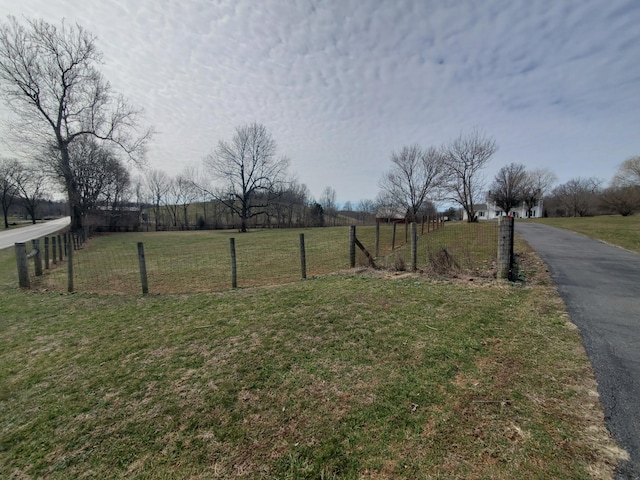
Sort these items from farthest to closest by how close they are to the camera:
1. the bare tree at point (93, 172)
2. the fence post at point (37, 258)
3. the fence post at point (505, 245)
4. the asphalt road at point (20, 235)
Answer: the bare tree at point (93, 172)
the asphalt road at point (20, 235)
the fence post at point (37, 258)
the fence post at point (505, 245)

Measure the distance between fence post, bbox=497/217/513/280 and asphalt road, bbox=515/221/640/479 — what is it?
938mm

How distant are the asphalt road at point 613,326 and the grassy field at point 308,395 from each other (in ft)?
0.38

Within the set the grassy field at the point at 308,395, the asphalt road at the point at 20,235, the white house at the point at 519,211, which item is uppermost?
the white house at the point at 519,211

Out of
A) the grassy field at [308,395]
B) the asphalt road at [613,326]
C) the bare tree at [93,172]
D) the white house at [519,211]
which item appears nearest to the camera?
the grassy field at [308,395]

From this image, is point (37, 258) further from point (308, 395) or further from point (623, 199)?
point (623, 199)

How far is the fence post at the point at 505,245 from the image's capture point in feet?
19.4

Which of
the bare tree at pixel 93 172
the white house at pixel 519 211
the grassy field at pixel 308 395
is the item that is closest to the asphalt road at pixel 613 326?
the grassy field at pixel 308 395

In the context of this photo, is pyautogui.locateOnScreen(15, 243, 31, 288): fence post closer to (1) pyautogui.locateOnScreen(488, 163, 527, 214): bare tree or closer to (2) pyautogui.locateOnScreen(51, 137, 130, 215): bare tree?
(2) pyautogui.locateOnScreen(51, 137, 130, 215): bare tree

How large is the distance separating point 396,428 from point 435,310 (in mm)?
2705

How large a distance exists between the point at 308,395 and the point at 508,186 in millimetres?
54713

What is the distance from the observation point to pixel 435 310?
4.41m

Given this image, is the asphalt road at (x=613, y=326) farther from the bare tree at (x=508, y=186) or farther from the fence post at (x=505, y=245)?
the bare tree at (x=508, y=186)

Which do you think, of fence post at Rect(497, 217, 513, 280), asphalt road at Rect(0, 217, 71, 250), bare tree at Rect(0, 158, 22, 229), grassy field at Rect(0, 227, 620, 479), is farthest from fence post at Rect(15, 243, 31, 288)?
bare tree at Rect(0, 158, 22, 229)

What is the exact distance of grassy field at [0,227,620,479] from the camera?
1819 millimetres
